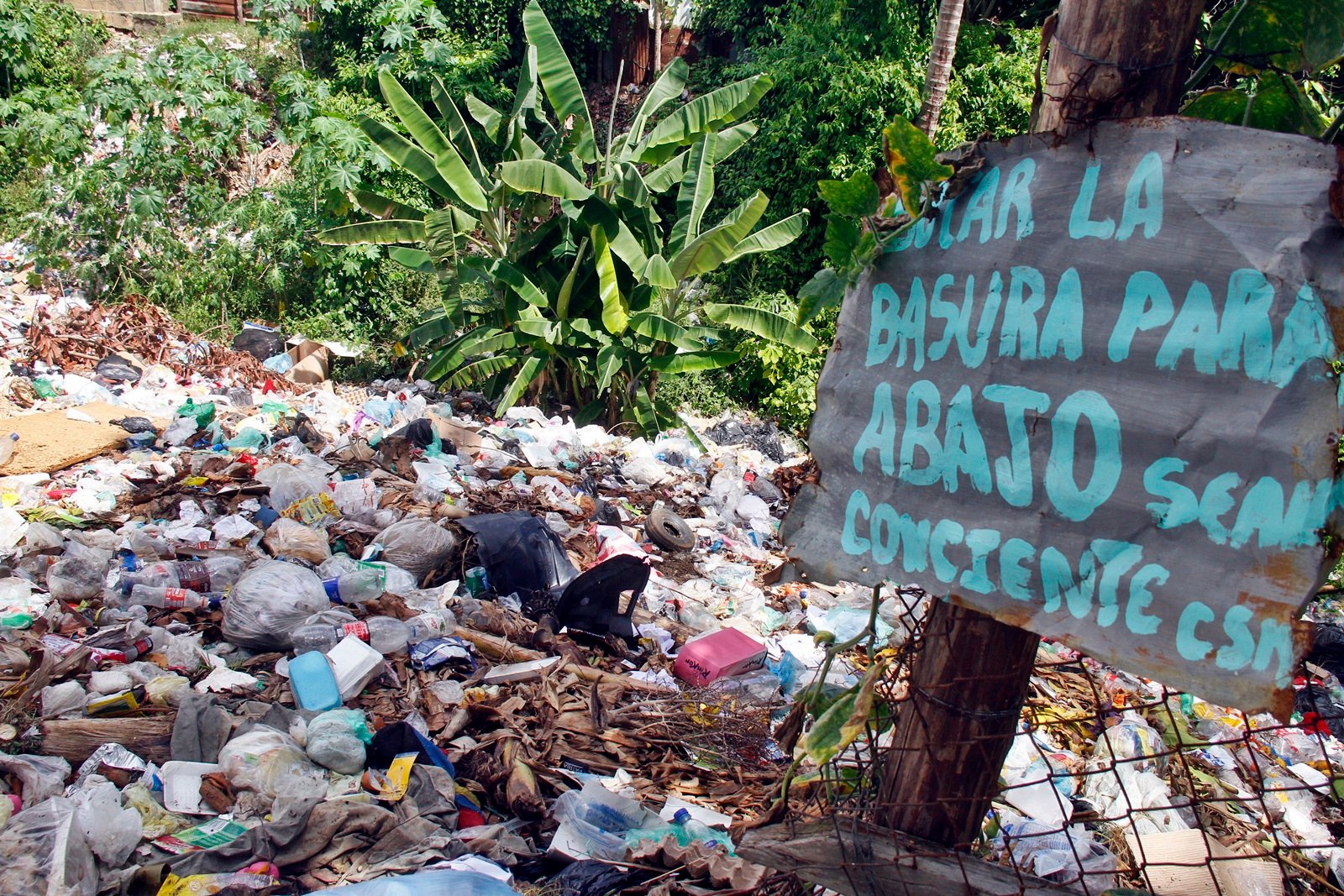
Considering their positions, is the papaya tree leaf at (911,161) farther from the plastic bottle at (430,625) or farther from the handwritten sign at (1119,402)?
the plastic bottle at (430,625)

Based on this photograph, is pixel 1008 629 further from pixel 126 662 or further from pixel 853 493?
pixel 126 662

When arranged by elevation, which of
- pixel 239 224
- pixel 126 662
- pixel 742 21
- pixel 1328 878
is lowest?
pixel 126 662

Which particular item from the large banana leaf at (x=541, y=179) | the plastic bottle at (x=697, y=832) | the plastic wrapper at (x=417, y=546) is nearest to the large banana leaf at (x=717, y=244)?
the large banana leaf at (x=541, y=179)

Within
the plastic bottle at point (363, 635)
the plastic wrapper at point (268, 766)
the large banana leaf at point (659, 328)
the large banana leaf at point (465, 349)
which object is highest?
the large banana leaf at point (659, 328)

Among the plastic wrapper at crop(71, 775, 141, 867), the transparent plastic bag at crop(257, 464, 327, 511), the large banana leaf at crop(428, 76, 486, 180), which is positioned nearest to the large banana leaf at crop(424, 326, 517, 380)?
the large banana leaf at crop(428, 76, 486, 180)

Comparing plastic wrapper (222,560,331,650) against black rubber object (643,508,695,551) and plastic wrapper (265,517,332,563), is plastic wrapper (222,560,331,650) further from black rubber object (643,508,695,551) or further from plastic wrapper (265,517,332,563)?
black rubber object (643,508,695,551)

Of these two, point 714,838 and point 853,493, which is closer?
point 853,493

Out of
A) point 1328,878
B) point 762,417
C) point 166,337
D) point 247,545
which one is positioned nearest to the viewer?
point 1328,878

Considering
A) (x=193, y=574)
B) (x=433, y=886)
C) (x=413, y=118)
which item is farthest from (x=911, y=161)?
(x=413, y=118)

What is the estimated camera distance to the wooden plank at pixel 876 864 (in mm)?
1612

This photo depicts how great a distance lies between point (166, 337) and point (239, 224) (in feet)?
5.45

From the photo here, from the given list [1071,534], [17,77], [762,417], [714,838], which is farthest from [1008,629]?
[17,77]

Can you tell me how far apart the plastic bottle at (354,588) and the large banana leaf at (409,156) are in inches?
162

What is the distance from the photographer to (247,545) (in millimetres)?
4559
